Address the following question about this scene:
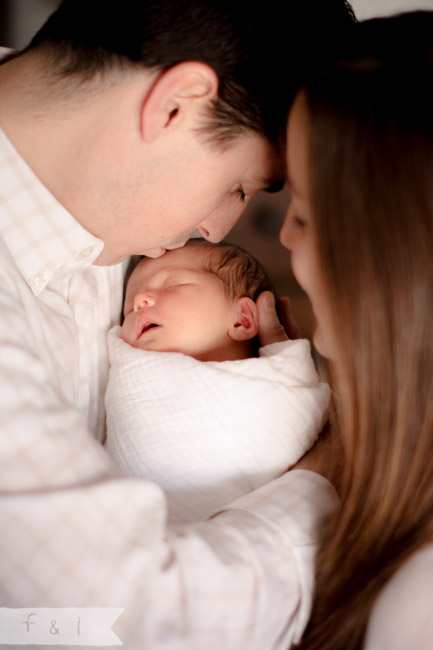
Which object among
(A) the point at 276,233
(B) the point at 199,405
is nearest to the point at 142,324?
(B) the point at 199,405

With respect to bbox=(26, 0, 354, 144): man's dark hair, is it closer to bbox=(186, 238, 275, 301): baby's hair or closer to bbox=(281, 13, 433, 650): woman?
bbox=(281, 13, 433, 650): woman

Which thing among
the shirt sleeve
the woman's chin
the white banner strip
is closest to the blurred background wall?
the woman's chin

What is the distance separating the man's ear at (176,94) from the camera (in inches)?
38.1

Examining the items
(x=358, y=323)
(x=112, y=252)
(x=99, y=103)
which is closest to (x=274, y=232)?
(x=112, y=252)

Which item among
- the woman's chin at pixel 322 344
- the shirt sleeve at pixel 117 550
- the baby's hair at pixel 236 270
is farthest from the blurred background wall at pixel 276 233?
the shirt sleeve at pixel 117 550

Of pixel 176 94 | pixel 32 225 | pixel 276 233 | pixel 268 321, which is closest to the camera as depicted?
pixel 176 94

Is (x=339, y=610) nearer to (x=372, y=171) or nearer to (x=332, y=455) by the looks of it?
(x=332, y=455)

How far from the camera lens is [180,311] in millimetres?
1356

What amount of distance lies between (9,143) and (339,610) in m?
0.96

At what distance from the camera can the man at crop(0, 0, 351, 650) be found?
0.77 m

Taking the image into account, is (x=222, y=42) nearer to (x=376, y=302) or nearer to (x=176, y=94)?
(x=176, y=94)

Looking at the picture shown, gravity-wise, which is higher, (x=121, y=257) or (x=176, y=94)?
(x=176, y=94)

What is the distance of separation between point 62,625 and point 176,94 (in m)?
0.82

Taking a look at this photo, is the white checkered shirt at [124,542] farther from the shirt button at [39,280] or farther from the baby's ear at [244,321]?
the baby's ear at [244,321]
